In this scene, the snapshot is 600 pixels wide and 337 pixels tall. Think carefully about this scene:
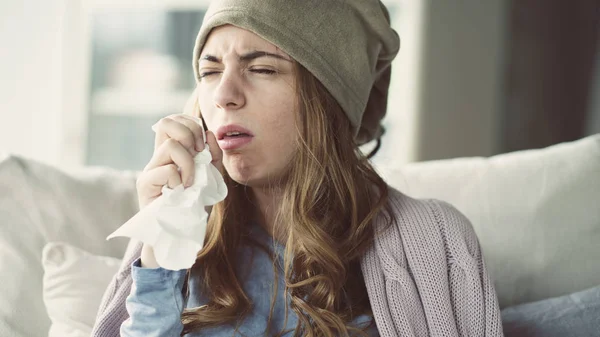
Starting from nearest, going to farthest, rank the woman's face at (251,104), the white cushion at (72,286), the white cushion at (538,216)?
the woman's face at (251,104) → the white cushion at (72,286) → the white cushion at (538,216)

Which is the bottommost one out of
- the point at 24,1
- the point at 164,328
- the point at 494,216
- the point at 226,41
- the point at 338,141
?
the point at 164,328

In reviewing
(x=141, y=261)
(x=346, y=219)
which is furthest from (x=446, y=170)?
(x=141, y=261)

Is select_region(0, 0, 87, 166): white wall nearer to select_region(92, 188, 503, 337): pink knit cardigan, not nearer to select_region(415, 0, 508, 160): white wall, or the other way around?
select_region(415, 0, 508, 160): white wall

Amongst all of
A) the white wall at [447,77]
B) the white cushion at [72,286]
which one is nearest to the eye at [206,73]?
the white cushion at [72,286]

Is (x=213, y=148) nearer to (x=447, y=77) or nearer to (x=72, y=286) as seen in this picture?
(x=72, y=286)

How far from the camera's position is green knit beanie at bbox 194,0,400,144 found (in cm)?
117

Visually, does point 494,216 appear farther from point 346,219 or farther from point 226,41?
point 226,41

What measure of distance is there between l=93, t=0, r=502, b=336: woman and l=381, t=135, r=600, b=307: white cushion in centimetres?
26

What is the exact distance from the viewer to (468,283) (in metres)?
1.17

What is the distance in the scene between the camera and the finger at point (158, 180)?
40.4 inches

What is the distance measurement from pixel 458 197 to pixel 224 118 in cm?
65

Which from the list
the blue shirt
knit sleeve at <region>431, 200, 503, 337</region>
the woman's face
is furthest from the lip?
knit sleeve at <region>431, 200, 503, 337</region>

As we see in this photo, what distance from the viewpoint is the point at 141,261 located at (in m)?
1.10

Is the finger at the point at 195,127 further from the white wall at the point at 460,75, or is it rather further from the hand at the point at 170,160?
the white wall at the point at 460,75
